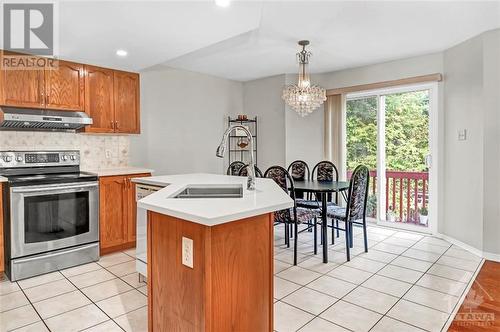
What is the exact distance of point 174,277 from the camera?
162cm

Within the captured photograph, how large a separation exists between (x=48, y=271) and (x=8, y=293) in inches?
17.5

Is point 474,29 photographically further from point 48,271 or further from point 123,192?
point 48,271

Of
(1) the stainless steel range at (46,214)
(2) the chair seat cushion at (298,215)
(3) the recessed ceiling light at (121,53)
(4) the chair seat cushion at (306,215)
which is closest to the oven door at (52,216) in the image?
(1) the stainless steel range at (46,214)

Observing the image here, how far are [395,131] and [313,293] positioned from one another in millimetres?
3138

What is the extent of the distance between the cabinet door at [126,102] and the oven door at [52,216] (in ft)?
3.06

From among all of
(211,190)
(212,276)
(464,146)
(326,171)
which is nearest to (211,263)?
(212,276)

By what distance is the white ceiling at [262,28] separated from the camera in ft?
8.24

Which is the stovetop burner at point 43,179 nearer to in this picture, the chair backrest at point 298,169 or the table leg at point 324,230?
the table leg at point 324,230

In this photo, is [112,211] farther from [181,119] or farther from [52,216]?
[181,119]

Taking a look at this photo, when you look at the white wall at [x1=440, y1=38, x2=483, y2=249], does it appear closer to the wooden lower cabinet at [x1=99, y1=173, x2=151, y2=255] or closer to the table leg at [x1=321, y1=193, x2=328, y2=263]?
the table leg at [x1=321, y1=193, x2=328, y2=263]

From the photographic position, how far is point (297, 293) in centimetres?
268

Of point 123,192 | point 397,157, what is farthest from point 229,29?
point 397,157

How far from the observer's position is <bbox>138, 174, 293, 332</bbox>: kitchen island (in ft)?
4.69

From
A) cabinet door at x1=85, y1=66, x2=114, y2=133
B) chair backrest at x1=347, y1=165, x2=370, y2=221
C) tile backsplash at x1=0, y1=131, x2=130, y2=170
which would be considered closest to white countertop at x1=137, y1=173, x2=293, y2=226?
chair backrest at x1=347, y1=165, x2=370, y2=221
